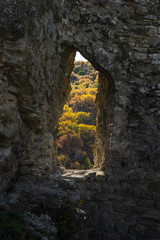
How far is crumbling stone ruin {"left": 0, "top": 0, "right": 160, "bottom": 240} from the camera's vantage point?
134 inches

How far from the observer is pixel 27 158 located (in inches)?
145

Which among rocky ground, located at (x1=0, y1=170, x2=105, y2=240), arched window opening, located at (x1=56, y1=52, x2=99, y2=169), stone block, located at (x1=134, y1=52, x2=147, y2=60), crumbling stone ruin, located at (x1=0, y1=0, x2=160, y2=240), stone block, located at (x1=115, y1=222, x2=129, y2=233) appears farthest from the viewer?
arched window opening, located at (x1=56, y1=52, x2=99, y2=169)

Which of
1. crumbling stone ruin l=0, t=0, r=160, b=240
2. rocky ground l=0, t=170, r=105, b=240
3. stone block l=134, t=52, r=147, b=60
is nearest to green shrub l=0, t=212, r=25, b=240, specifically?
rocky ground l=0, t=170, r=105, b=240

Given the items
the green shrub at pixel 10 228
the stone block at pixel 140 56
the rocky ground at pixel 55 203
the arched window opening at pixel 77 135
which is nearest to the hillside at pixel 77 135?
the arched window opening at pixel 77 135

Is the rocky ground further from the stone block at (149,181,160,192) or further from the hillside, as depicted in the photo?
the hillside

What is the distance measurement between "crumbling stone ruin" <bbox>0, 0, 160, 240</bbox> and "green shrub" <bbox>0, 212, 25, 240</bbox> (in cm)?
65

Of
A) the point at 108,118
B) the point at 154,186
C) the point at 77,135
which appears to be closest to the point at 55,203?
the point at 154,186

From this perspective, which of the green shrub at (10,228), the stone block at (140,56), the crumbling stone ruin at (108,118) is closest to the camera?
the green shrub at (10,228)

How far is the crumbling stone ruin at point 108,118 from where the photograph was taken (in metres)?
3.40

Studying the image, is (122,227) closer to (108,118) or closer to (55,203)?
(55,203)

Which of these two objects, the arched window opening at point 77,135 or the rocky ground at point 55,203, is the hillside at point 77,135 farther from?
the rocky ground at point 55,203

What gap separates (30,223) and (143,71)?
3.07 metres

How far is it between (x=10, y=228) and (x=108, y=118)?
8.66 ft

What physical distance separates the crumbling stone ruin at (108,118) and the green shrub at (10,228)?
2.14 feet
